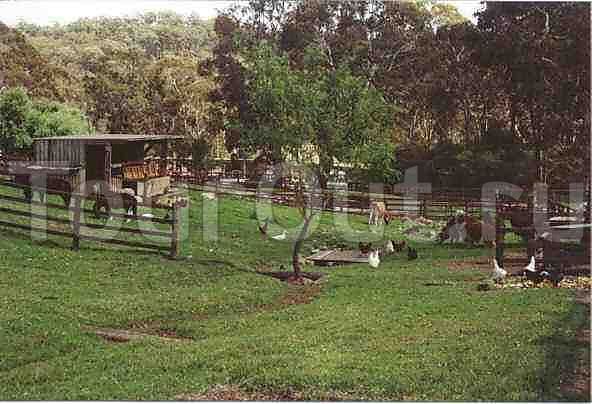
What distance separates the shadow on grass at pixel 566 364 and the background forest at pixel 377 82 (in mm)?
7694

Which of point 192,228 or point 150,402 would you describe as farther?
point 192,228

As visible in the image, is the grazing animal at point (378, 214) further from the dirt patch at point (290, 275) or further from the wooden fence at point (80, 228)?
the wooden fence at point (80, 228)

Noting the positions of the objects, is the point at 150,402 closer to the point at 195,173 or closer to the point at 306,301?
the point at 306,301

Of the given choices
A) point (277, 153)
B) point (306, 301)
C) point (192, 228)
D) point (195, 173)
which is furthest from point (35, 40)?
point (306, 301)

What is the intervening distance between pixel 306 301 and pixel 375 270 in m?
3.78

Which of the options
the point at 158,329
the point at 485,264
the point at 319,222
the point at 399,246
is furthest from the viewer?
the point at 319,222

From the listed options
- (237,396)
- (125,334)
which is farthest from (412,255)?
(237,396)

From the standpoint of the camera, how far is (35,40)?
39.4 meters

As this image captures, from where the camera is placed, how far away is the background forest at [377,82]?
16.1 meters

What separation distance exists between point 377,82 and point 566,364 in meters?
26.5

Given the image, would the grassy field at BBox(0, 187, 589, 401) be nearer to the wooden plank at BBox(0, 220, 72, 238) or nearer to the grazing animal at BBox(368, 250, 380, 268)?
the wooden plank at BBox(0, 220, 72, 238)

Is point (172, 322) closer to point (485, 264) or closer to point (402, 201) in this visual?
point (485, 264)

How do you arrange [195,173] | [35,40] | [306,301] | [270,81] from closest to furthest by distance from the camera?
[306,301] < [270,81] < [195,173] < [35,40]

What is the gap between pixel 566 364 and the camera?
25.8 ft
